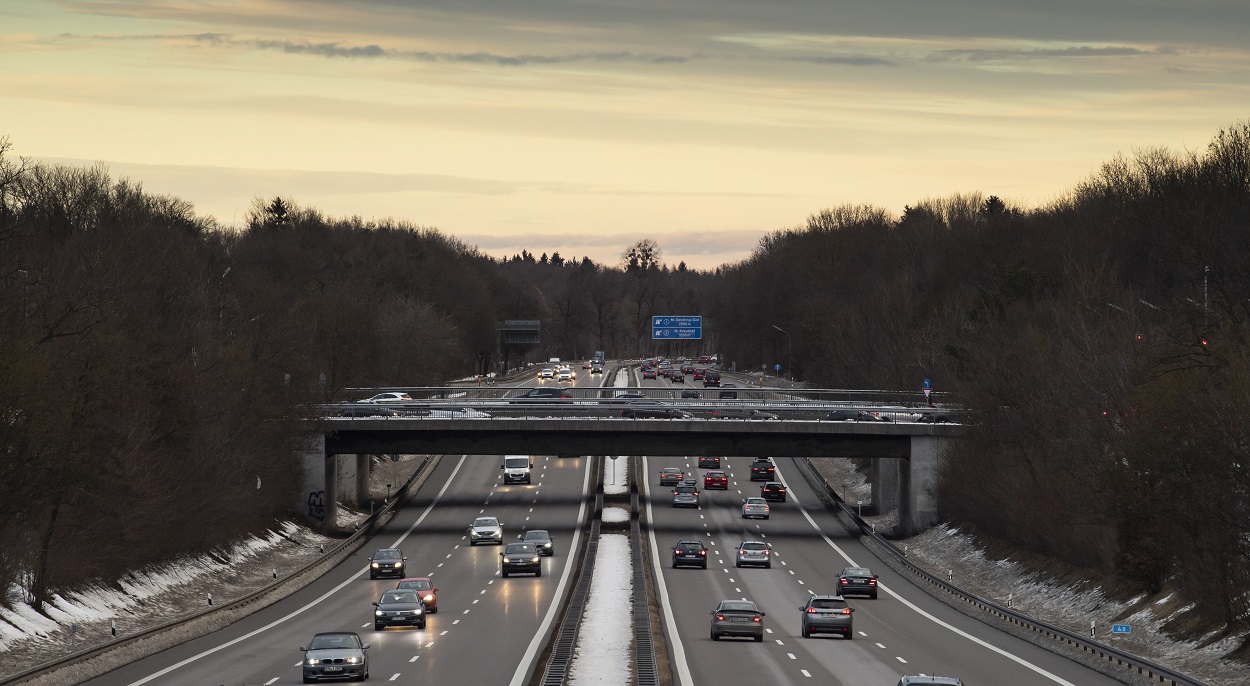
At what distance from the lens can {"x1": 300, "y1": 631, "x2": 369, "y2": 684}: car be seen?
124 feet

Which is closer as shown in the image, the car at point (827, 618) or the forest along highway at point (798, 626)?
the forest along highway at point (798, 626)

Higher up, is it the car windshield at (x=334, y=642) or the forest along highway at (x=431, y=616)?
the car windshield at (x=334, y=642)

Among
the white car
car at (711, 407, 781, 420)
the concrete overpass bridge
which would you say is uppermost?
the white car

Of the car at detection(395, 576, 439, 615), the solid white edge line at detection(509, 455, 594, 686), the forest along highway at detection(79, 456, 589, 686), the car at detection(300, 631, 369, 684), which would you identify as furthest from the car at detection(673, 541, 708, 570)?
the car at detection(300, 631, 369, 684)

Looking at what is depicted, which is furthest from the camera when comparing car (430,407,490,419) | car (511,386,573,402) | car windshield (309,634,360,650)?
car (511,386,573,402)

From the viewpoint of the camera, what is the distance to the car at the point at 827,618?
4962cm

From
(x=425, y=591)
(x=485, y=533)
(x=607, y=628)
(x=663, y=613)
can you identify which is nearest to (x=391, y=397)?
(x=485, y=533)

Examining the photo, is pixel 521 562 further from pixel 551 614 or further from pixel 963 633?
pixel 963 633

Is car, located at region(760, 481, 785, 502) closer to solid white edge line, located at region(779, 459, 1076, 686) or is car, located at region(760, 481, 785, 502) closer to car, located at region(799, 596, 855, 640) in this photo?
solid white edge line, located at region(779, 459, 1076, 686)

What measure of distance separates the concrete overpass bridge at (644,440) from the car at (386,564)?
58.1 feet

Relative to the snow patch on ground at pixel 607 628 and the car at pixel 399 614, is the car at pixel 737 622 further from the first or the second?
the car at pixel 399 614

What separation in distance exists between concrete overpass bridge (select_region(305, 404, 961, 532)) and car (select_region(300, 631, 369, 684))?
48.7 meters

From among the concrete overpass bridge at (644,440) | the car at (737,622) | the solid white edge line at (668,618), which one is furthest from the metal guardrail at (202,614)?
the car at (737,622)

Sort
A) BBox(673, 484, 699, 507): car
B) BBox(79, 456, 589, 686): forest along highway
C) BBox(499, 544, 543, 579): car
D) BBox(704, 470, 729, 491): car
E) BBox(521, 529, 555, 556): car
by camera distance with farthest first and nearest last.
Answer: BBox(704, 470, 729, 491): car
BBox(673, 484, 699, 507): car
BBox(521, 529, 555, 556): car
BBox(499, 544, 543, 579): car
BBox(79, 456, 589, 686): forest along highway
